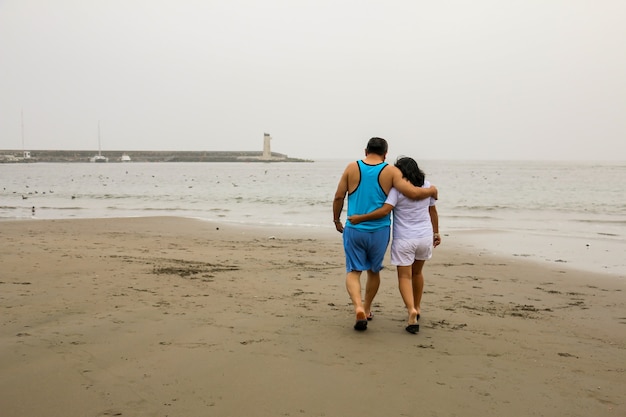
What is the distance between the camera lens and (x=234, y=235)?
43.4ft

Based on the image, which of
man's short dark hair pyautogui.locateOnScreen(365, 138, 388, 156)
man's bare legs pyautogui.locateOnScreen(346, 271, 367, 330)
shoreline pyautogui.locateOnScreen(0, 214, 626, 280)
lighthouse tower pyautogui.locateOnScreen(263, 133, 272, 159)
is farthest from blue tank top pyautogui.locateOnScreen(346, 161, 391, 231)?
lighthouse tower pyautogui.locateOnScreen(263, 133, 272, 159)

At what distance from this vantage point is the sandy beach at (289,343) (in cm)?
348

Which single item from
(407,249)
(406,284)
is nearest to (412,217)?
(407,249)

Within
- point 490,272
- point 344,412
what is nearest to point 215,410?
point 344,412

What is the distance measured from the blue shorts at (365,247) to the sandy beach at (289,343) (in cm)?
61

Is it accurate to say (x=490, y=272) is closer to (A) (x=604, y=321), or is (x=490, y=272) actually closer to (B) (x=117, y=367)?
(A) (x=604, y=321)

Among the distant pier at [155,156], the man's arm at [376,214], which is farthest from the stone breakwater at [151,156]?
the man's arm at [376,214]

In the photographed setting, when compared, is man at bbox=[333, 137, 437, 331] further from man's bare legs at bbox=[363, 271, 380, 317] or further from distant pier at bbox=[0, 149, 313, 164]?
distant pier at bbox=[0, 149, 313, 164]

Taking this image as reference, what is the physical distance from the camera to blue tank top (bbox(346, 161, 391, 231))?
5031 mm

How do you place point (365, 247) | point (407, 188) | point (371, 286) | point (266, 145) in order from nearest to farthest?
point (407, 188) → point (365, 247) → point (371, 286) → point (266, 145)

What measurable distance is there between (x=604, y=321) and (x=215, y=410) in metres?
4.33

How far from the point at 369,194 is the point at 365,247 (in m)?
0.49

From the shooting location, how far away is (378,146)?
16.6 feet

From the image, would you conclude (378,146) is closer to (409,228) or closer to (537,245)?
(409,228)
